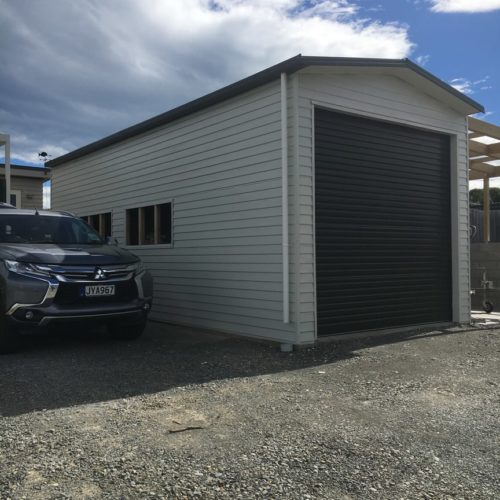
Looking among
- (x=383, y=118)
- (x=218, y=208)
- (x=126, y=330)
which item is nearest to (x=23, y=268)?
(x=126, y=330)

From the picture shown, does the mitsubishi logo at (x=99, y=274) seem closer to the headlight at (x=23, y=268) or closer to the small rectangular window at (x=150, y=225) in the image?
the headlight at (x=23, y=268)

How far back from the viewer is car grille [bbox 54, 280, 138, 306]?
6371 millimetres

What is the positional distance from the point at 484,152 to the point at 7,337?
34.9 ft

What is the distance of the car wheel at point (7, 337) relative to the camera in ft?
20.9

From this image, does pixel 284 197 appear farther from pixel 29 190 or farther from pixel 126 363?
pixel 29 190

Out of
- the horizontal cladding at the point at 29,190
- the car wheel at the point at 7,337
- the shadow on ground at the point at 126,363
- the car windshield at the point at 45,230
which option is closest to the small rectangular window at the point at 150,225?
the car windshield at the point at 45,230

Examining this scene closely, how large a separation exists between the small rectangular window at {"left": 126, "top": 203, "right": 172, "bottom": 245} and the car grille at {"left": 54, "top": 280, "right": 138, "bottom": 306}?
3048mm

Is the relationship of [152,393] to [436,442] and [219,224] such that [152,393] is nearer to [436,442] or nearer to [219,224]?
[436,442]

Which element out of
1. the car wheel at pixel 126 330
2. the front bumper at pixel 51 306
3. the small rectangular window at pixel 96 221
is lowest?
the car wheel at pixel 126 330

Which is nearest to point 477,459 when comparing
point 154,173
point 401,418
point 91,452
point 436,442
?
point 436,442

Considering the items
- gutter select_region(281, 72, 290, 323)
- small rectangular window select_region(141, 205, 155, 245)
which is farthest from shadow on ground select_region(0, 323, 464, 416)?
small rectangular window select_region(141, 205, 155, 245)

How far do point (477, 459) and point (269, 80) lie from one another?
5.71 meters

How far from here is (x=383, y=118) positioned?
8.62 metres

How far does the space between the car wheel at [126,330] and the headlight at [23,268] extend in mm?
1666
